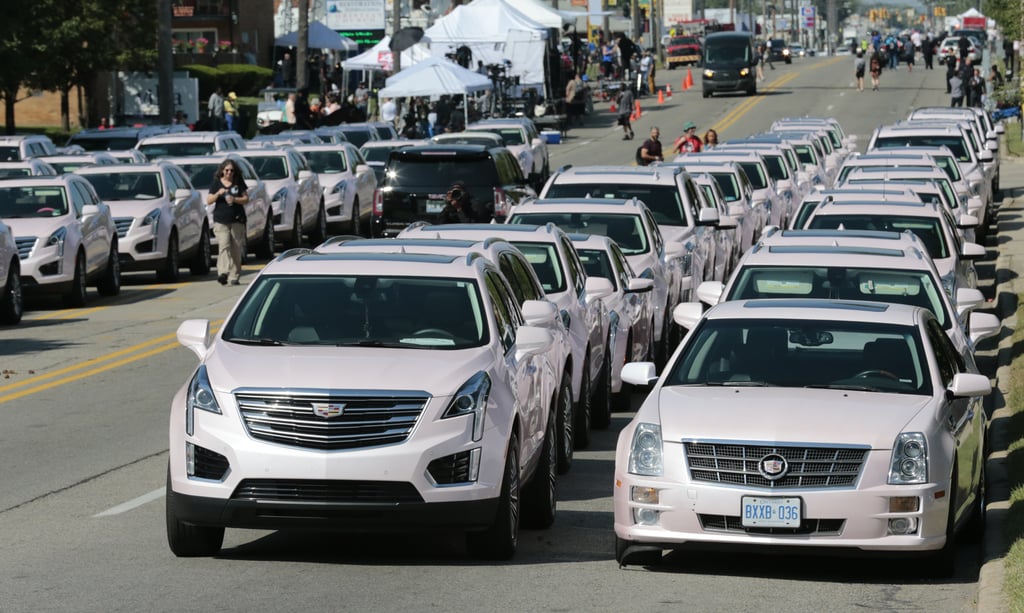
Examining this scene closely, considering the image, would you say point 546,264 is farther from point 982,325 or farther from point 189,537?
point 189,537

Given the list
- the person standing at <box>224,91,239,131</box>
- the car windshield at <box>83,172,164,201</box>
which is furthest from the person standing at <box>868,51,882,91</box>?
the car windshield at <box>83,172,164,201</box>

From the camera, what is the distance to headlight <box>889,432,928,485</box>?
9383mm

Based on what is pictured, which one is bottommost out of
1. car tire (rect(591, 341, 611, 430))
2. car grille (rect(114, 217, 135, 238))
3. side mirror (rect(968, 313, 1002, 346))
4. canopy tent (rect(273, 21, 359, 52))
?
car tire (rect(591, 341, 611, 430))

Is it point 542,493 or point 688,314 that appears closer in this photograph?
point 542,493

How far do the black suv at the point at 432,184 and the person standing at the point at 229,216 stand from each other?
6.44 feet

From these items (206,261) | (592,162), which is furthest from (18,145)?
(592,162)

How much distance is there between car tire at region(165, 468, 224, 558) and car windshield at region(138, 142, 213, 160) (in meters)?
26.5

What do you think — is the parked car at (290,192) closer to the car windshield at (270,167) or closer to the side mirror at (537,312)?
the car windshield at (270,167)

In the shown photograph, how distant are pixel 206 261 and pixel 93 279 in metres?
3.87

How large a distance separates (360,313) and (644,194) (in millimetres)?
11285

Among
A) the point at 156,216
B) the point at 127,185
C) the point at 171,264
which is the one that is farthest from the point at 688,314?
the point at 127,185

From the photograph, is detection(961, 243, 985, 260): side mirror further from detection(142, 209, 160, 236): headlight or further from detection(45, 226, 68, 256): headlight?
detection(142, 209, 160, 236): headlight

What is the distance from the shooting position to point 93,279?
2645 centimetres

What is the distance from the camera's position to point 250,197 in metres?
30.9
